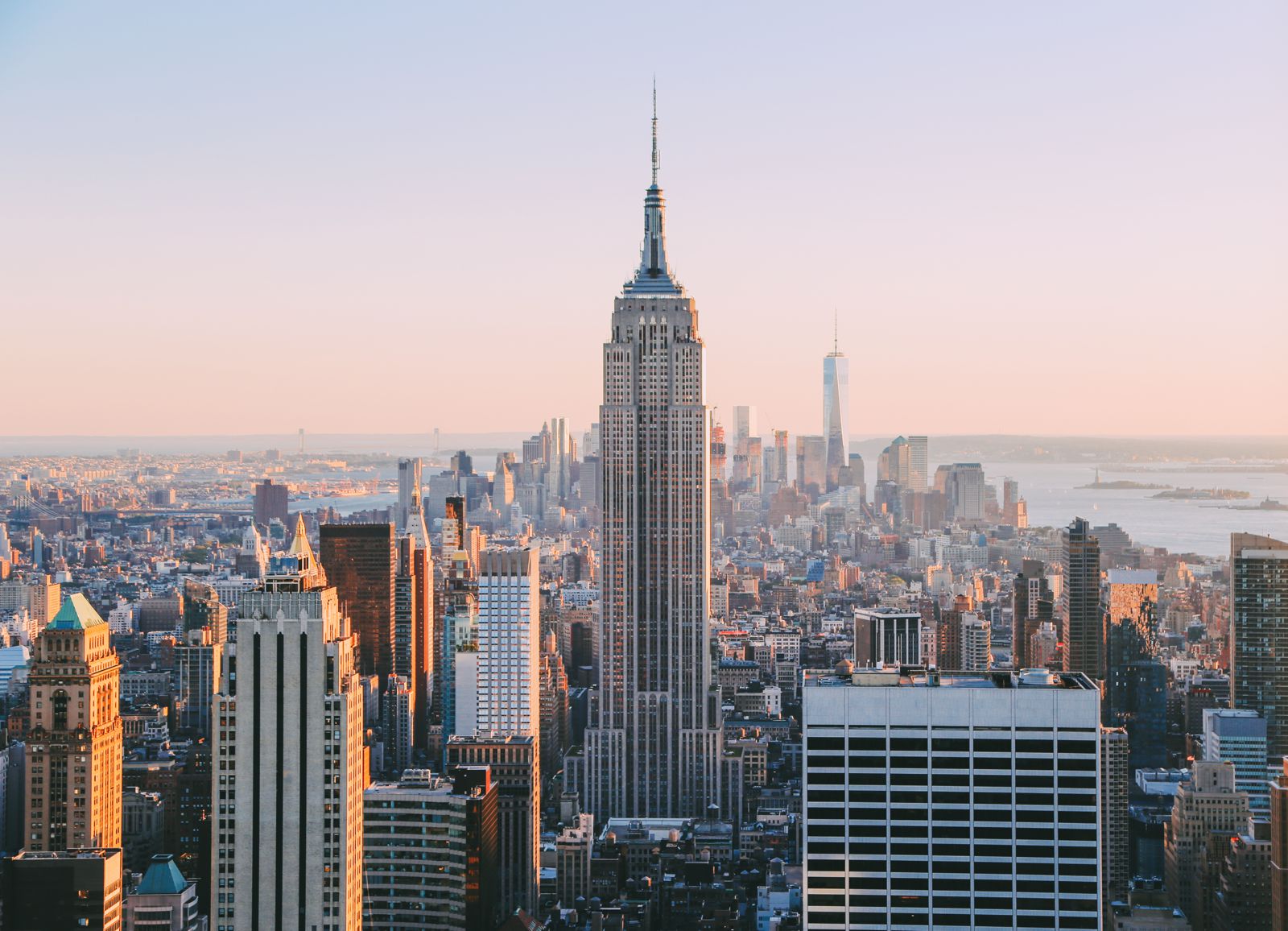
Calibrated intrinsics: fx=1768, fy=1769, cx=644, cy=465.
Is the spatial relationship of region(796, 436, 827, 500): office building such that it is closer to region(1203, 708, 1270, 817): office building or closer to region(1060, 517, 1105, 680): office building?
region(1060, 517, 1105, 680): office building

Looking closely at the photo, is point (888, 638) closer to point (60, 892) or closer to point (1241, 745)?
point (1241, 745)

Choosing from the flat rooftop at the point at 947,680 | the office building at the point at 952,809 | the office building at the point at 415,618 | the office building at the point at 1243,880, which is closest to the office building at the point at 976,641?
the office building at the point at 1243,880

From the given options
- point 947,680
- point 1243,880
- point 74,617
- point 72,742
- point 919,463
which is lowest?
point 1243,880

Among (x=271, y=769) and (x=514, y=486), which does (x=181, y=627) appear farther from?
(x=271, y=769)

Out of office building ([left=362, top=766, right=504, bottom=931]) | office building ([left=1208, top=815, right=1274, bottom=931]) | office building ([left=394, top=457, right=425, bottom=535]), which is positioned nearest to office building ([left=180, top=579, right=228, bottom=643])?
office building ([left=394, top=457, right=425, bottom=535])

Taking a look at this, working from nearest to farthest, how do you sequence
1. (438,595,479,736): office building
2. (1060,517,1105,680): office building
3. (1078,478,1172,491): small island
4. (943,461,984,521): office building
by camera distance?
(1078,478,1172,491): small island, (943,461,984,521): office building, (1060,517,1105,680): office building, (438,595,479,736): office building

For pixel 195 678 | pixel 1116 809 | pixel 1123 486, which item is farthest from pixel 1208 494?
pixel 195 678
